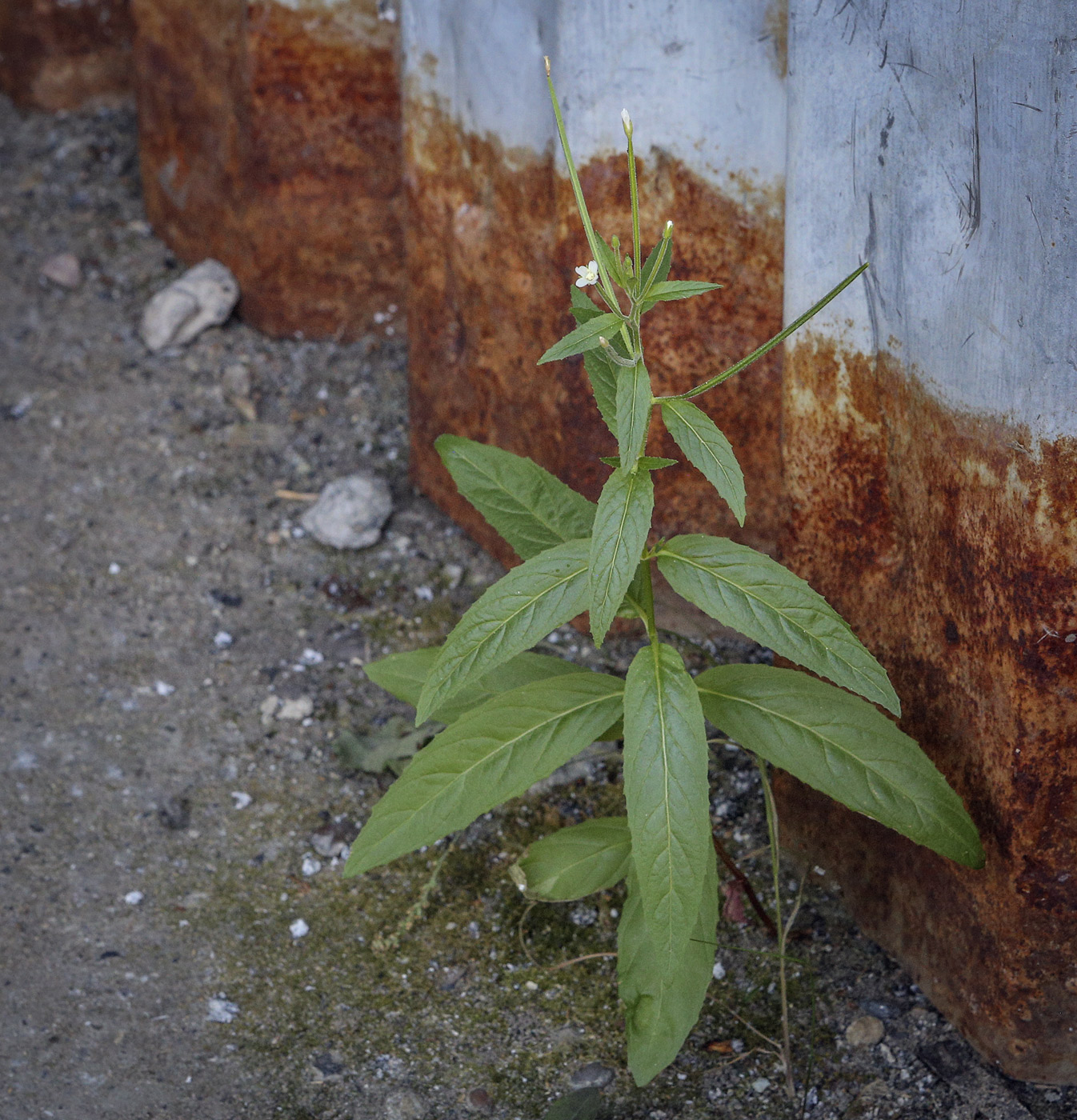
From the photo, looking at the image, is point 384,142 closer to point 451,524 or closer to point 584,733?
point 451,524

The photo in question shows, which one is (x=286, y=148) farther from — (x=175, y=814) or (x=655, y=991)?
(x=655, y=991)

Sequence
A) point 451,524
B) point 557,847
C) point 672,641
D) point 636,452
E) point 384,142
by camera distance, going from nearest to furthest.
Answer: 1. point 636,452
2. point 557,847
3. point 672,641
4. point 451,524
5. point 384,142

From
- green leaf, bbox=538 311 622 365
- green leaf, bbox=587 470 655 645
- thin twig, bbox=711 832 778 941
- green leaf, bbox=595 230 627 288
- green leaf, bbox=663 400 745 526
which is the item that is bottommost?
thin twig, bbox=711 832 778 941

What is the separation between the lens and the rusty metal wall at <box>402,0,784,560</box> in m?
2.45

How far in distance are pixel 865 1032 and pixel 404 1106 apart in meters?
0.80

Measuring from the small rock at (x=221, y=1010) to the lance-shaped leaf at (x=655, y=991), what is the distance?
776mm

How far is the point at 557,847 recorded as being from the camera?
6.89 feet

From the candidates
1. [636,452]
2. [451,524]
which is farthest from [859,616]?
[451,524]

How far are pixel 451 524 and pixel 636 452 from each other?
1906mm

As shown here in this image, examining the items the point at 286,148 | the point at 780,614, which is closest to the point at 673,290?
the point at 780,614

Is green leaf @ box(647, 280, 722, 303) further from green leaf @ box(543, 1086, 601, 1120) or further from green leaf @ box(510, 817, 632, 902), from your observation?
green leaf @ box(543, 1086, 601, 1120)

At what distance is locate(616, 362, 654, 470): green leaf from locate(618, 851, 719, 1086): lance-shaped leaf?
28.2 inches

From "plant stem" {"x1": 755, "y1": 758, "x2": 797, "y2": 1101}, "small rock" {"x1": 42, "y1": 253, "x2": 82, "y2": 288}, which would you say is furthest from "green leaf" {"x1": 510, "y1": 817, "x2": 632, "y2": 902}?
"small rock" {"x1": 42, "y1": 253, "x2": 82, "y2": 288}

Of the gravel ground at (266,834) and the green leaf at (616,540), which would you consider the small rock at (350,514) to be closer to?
the gravel ground at (266,834)
